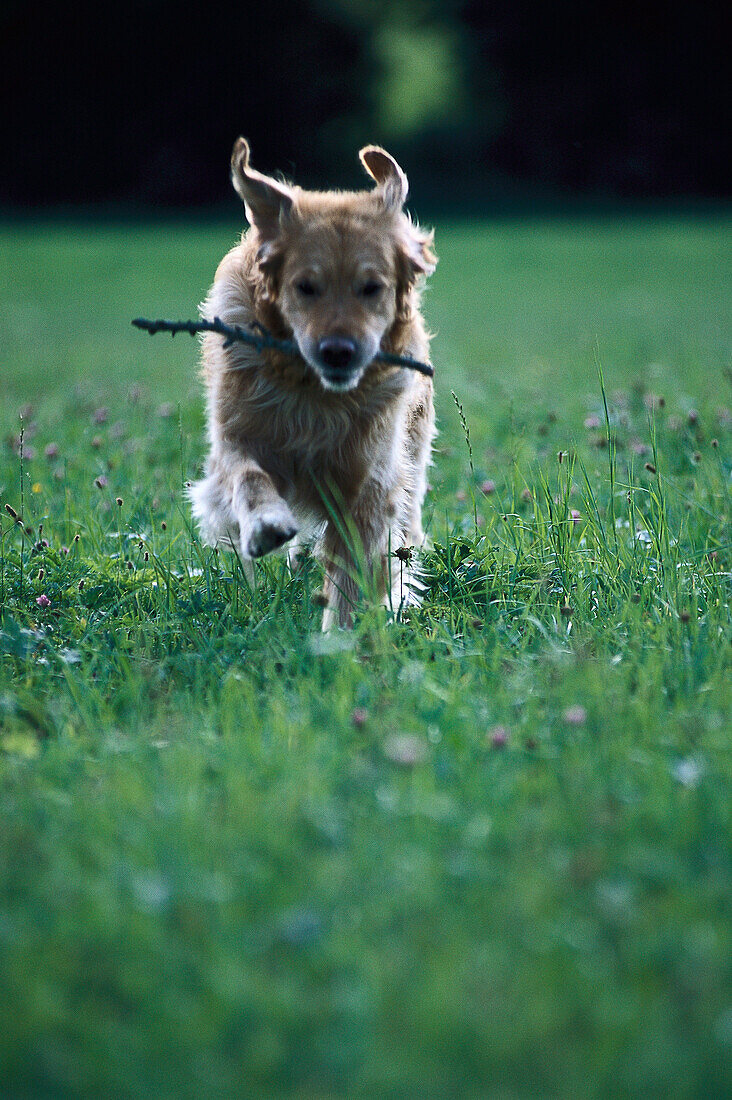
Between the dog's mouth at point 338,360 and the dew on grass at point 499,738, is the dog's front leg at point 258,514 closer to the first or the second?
the dog's mouth at point 338,360

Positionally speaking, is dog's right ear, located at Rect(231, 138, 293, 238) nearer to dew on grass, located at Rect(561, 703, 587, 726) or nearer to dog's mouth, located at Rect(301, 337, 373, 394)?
dog's mouth, located at Rect(301, 337, 373, 394)

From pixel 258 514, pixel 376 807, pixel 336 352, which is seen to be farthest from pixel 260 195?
pixel 376 807

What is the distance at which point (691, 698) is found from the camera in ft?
8.05

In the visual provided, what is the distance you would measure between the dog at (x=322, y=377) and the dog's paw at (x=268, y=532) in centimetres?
13

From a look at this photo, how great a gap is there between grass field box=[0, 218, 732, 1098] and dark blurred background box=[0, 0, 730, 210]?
91.7 ft

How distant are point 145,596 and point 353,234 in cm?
132

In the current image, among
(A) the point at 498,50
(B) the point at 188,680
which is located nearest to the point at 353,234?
(B) the point at 188,680

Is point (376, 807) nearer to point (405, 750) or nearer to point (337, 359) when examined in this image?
point (405, 750)

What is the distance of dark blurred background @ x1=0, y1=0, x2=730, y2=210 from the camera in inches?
1184

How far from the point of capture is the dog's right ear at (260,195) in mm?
3447

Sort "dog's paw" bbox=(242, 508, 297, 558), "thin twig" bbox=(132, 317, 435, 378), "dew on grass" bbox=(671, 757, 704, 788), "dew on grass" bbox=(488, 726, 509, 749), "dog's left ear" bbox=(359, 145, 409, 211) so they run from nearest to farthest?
"dew on grass" bbox=(671, 757, 704, 788) → "dew on grass" bbox=(488, 726, 509, 749) → "dog's paw" bbox=(242, 508, 297, 558) → "thin twig" bbox=(132, 317, 435, 378) → "dog's left ear" bbox=(359, 145, 409, 211)

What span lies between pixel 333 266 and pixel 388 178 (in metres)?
0.53

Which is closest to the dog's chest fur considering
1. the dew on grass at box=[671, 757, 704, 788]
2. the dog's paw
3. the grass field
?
the grass field

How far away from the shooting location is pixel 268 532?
3.03m
